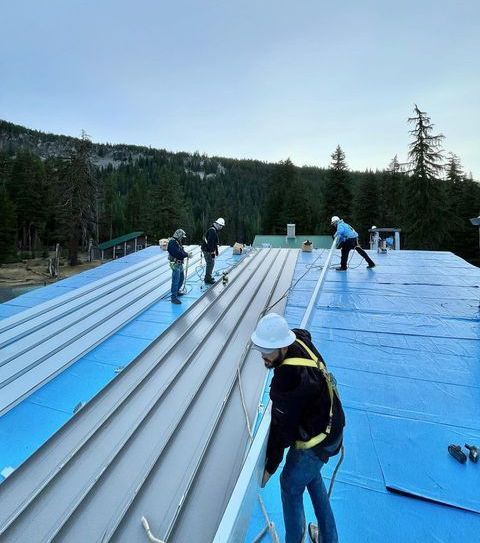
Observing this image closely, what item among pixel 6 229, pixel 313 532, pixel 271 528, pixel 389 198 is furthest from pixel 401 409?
pixel 6 229

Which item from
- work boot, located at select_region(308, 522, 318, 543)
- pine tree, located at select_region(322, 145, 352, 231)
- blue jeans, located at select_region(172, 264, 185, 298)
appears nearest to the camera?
work boot, located at select_region(308, 522, 318, 543)

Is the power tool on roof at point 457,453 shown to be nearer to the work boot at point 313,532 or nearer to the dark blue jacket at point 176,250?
the work boot at point 313,532

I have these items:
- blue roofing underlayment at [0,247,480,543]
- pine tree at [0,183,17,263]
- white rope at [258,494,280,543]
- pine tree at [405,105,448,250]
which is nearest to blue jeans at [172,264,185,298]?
blue roofing underlayment at [0,247,480,543]

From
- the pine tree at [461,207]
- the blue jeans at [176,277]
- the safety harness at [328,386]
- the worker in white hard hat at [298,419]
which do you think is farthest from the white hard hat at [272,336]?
the pine tree at [461,207]

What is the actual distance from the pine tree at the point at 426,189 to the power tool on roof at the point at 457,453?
995 inches

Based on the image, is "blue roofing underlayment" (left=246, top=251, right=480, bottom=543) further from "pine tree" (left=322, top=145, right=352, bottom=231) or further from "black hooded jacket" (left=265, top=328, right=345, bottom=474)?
"pine tree" (left=322, top=145, right=352, bottom=231)

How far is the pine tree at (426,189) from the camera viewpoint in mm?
24375

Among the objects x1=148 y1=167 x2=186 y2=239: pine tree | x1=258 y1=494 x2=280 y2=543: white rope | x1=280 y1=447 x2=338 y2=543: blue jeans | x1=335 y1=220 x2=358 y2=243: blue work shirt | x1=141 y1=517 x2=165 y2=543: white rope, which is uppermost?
x1=148 y1=167 x2=186 y2=239: pine tree

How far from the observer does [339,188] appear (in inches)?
1346

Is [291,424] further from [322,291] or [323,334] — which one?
[322,291]

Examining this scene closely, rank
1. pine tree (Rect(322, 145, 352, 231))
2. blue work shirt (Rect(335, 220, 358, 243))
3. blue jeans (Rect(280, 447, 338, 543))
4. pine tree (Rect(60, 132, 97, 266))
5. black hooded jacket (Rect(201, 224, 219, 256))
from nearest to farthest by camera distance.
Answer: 1. blue jeans (Rect(280, 447, 338, 543))
2. black hooded jacket (Rect(201, 224, 219, 256))
3. blue work shirt (Rect(335, 220, 358, 243))
4. pine tree (Rect(60, 132, 97, 266))
5. pine tree (Rect(322, 145, 352, 231))

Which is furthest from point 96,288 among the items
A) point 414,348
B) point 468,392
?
point 468,392

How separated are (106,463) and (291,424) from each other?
6.04 feet

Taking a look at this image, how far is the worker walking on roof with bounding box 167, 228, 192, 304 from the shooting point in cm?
639
